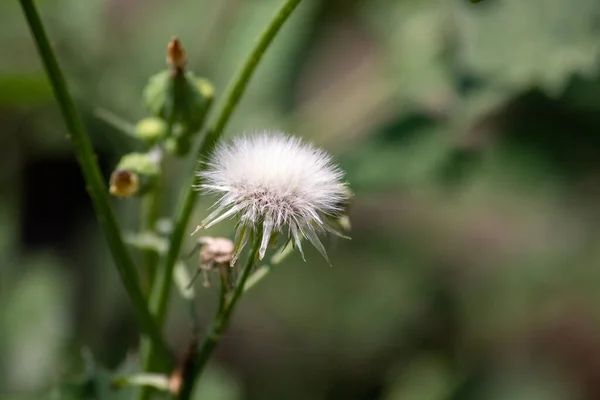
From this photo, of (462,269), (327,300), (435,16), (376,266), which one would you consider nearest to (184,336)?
(327,300)

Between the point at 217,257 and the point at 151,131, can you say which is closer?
the point at 217,257

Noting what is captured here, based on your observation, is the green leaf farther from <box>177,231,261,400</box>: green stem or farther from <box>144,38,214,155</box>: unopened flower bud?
<box>177,231,261,400</box>: green stem

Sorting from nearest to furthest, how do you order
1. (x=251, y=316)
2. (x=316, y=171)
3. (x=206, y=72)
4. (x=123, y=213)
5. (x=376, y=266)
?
1. (x=316, y=171)
2. (x=123, y=213)
3. (x=206, y=72)
4. (x=376, y=266)
5. (x=251, y=316)

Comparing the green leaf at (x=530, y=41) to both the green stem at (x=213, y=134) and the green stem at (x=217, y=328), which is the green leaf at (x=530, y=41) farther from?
the green stem at (x=217, y=328)

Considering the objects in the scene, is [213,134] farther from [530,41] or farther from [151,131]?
[530,41]

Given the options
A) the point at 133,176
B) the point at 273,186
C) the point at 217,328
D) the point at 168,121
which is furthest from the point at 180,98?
the point at 217,328

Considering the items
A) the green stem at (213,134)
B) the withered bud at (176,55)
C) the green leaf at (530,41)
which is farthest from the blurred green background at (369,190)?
the withered bud at (176,55)

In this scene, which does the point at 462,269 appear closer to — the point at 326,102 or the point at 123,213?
the point at 326,102
